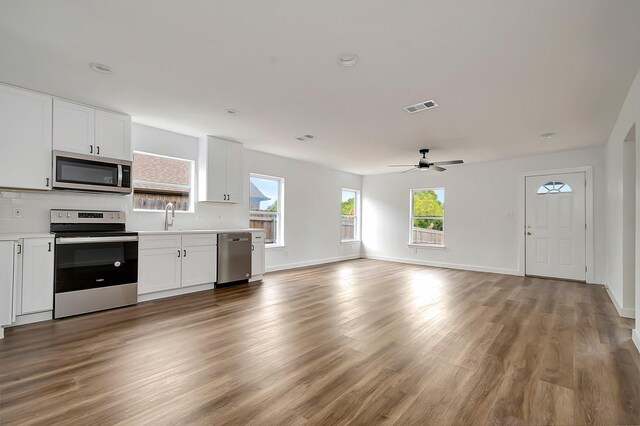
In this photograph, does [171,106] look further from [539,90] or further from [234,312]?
[539,90]

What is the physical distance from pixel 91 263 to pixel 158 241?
802mm

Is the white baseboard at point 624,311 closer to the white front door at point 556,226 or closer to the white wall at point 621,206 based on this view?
the white wall at point 621,206

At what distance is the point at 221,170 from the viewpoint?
5.30m

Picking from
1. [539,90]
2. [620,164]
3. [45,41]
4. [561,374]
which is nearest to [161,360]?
[45,41]

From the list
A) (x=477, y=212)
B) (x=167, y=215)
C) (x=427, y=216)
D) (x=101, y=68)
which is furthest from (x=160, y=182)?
(x=477, y=212)

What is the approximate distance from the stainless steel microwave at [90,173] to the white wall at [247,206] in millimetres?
371

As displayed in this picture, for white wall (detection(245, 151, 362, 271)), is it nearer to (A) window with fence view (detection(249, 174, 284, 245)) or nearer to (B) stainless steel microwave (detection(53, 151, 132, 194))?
(A) window with fence view (detection(249, 174, 284, 245))

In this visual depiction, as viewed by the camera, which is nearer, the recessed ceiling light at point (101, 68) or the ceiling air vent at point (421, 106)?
the recessed ceiling light at point (101, 68)

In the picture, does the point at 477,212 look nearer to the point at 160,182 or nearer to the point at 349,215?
the point at 349,215

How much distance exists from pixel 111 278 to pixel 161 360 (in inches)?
76.4

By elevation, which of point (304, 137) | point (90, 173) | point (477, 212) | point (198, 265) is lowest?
point (198, 265)

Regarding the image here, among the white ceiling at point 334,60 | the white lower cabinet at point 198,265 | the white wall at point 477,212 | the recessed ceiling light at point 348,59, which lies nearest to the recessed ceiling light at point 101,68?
the white ceiling at point 334,60

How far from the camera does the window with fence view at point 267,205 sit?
632cm

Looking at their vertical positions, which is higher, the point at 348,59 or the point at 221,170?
the point at 348,59
